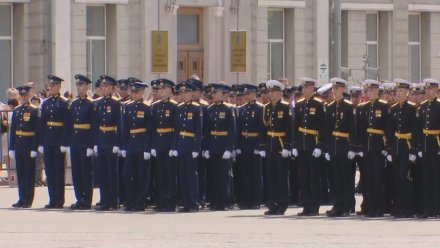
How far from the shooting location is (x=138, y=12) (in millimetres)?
40812

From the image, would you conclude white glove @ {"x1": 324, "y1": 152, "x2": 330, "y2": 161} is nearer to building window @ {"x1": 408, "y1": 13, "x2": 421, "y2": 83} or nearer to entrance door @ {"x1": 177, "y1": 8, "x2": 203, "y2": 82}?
entrance door @ {"x1": 177, "y1": 8, "x2": 203, "y2": 82}

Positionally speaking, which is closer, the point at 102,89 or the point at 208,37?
the point at 102,89

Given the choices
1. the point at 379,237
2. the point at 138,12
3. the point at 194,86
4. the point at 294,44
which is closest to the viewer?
the point at 379,237

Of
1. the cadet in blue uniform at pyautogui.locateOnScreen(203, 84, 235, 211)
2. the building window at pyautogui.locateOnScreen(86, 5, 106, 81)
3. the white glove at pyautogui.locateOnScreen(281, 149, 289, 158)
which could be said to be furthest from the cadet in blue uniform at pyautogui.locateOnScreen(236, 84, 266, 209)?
the building window at pyautogui.locateOnScreen(86, 5, 106, 81)

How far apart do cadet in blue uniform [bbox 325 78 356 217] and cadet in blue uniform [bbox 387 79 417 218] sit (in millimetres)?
593

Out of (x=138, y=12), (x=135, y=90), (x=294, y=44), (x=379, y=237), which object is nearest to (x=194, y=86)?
(x=135, y=90)

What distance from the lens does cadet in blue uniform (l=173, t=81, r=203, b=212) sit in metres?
25.0

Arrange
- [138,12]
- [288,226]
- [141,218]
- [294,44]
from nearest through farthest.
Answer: [288,226]
[141,218]
[138,12]
[294,44]

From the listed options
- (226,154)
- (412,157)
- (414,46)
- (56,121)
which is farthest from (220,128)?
(414,46)

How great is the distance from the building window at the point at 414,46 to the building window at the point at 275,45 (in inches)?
161

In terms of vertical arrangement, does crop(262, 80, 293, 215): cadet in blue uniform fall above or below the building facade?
below

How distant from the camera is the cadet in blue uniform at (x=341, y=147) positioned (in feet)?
78.2

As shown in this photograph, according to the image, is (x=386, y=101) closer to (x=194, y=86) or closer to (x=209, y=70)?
(x=194, y=86)

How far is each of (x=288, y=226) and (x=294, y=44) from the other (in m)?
22.3
